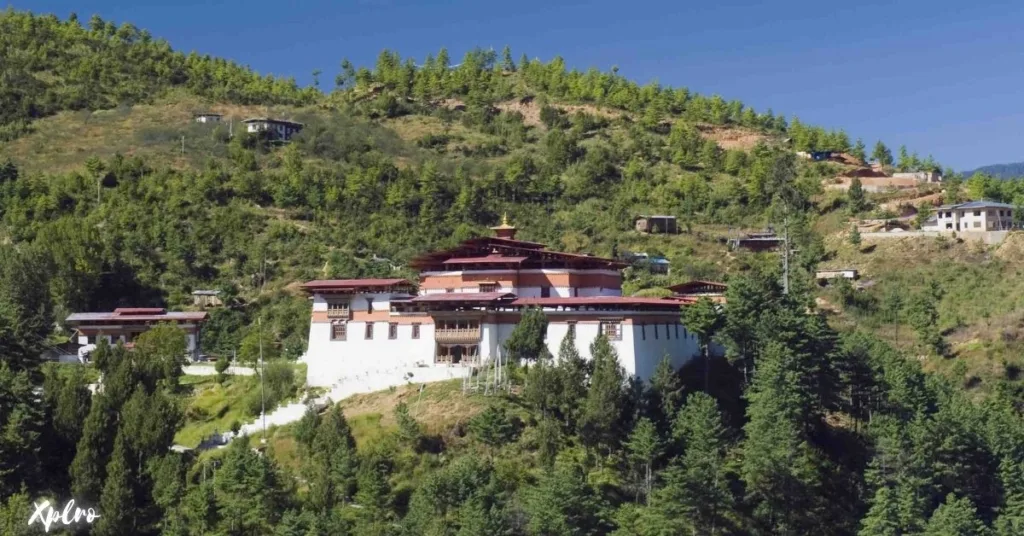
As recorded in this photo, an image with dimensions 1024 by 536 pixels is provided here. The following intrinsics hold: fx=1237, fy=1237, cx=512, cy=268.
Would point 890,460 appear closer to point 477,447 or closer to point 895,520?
point 895,520

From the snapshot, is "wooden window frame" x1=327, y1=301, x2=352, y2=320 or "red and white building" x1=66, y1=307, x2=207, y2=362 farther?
"red and white building" x1=66, y1=307, x2=207, y2=362

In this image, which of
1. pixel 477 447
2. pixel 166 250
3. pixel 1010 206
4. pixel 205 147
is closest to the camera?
pixel 477 447

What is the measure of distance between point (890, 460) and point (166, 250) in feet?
189

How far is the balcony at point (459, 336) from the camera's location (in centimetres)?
5766

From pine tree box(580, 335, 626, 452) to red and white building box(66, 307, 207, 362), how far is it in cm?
3188

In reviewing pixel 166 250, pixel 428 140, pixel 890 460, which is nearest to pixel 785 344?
pixel 890 460

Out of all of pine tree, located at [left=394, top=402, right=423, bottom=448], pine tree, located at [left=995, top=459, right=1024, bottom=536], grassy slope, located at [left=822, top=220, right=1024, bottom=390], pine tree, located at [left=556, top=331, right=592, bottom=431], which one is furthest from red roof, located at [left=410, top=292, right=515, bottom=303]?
grassy slope, located at [left=822, top=220, right=1024, bottom=390]

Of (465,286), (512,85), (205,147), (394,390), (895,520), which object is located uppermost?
(512,85)

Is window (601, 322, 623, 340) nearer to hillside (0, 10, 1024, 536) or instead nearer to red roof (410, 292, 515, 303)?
hillside (0, 10, 1024, 536)

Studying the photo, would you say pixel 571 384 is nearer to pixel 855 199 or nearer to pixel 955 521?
pixel 955 521

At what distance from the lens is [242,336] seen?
75.7 meters

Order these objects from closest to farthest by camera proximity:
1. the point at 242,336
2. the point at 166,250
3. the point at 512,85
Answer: the point at 242,336 → the point at 166,250 → the point at 512,85

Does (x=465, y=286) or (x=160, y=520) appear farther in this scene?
(x=465, y=286)

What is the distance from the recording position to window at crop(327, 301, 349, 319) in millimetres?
61031
